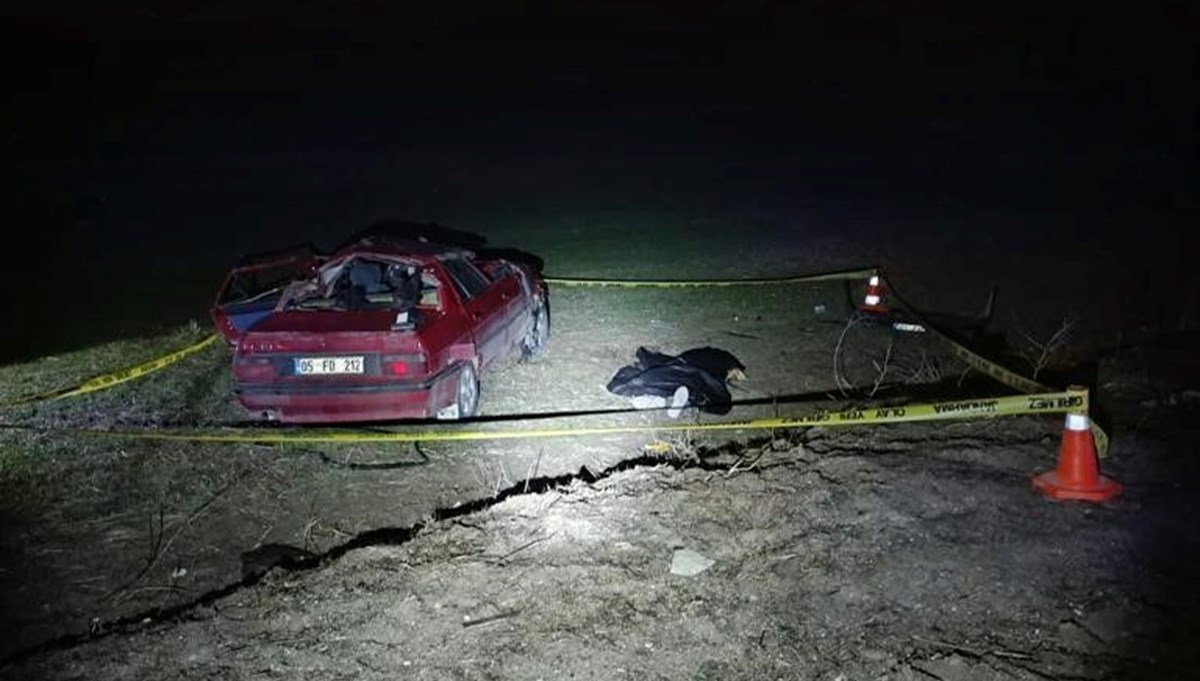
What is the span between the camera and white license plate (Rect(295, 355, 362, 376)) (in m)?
7.14

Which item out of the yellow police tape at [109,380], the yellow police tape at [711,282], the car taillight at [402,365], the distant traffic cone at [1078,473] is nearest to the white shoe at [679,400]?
the car taillight at [402,365]

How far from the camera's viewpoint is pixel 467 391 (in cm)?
781

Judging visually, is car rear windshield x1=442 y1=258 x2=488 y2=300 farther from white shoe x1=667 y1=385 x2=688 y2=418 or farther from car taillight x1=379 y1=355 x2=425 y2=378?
white shoe x1=667 y1=385 x2=688 y2=418

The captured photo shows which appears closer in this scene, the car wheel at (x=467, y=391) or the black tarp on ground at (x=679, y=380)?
the car wheel at (x=467, y=391)

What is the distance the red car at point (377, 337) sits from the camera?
714 cm

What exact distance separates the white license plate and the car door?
1.10m

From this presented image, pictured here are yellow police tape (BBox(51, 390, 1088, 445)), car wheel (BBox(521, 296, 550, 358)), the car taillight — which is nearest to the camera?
yellow police tape (BBox(51, 390, 1088, 445))

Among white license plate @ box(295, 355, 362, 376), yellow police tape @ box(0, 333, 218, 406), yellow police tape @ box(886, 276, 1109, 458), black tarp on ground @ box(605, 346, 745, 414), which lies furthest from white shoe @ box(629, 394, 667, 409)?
yellow police tape @ box(0, 333, 218, 406)

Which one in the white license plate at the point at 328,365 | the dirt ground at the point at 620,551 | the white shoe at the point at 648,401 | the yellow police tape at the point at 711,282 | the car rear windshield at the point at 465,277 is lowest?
the dirt ground at the point at 620,551

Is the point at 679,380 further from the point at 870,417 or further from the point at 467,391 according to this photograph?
the point at 870,417

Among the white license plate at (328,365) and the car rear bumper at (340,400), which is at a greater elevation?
the white license plate at (328,365)

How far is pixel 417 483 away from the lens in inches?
268

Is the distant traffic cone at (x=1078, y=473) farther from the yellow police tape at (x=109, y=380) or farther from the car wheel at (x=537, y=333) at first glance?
the yellow police tape at (x=109, y=380)

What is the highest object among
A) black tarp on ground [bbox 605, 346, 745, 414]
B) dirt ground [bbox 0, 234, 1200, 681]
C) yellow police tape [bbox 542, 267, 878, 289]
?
yellow police tape [bbox 542, 267, 878, 289]
